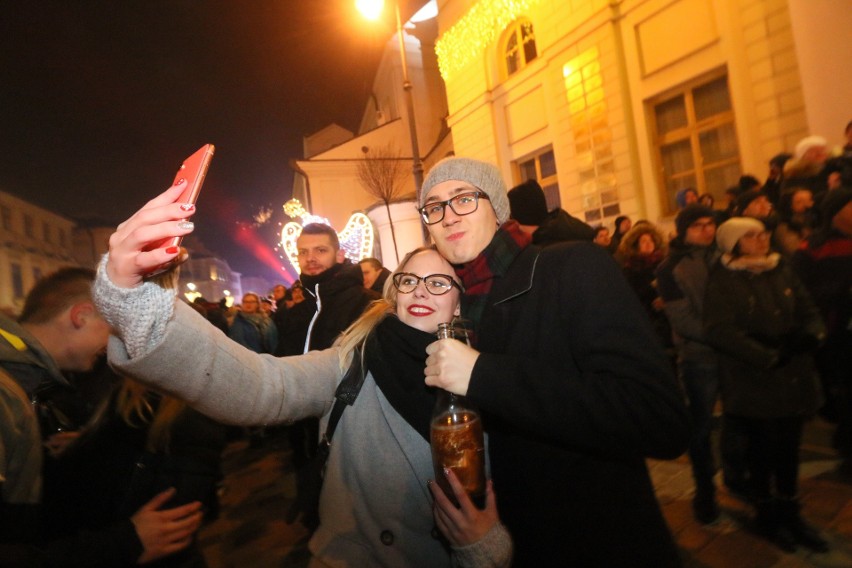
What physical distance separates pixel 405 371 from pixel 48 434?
54.1 inches

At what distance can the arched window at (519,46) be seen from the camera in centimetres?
1222

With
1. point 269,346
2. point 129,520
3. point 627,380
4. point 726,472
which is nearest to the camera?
point 627,380

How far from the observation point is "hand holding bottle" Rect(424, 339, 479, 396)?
1235 millimetres

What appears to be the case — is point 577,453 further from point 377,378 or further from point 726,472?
point 726,472

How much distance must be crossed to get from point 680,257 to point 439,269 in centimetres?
266

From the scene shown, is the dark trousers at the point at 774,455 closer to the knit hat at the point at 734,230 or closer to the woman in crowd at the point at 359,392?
the knit hat at the point at 734,230

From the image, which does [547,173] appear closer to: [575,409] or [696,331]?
[696,331]

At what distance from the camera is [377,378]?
5.63 ft

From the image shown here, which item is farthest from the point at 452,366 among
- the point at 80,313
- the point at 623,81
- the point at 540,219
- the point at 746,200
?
the point at 623,81

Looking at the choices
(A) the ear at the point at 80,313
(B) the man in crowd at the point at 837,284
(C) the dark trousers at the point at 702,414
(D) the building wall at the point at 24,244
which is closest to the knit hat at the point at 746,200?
(B) the man in crowd at the point at 837,284

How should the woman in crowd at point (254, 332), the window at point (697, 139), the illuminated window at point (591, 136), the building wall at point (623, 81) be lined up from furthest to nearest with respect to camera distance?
the illuminated window at point (591, 136), the window at point (697, 139), the building wall at point (623, 81), the woman in crowd at point (254, 332)

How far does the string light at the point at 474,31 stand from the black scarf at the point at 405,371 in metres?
11.7

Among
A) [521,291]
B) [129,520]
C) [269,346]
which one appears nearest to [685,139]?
[269,346]

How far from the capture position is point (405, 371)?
65.7 inches
